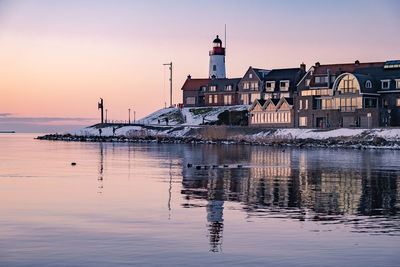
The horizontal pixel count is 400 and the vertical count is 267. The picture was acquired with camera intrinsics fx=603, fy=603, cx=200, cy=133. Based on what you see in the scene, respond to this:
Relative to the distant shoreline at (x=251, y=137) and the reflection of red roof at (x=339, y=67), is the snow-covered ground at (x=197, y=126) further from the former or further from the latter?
the reflection of red roof at (x=339, y=67)

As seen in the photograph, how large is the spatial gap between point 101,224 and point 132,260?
559cm

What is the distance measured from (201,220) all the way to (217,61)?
124996 millimetres

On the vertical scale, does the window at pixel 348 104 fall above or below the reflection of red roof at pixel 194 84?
below

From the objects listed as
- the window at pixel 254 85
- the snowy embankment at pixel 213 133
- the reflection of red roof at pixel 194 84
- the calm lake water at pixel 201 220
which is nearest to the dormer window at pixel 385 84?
the snowy embankment at pixel 213 133

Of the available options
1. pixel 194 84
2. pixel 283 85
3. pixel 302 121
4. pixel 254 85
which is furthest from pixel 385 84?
pixel 194 84

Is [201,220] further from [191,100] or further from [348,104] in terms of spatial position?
[191,100]

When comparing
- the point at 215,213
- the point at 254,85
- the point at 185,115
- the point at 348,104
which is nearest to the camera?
the point at 215,213

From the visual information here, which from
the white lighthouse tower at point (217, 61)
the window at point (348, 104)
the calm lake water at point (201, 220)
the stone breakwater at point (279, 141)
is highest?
the white lighthouse tower at point (217, 61)

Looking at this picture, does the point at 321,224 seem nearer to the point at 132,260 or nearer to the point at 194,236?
the point at 194,236

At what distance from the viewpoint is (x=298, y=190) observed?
31.0 meters

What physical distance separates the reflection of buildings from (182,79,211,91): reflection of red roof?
9697cm

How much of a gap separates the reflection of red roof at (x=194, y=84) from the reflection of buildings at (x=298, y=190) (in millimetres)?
96967

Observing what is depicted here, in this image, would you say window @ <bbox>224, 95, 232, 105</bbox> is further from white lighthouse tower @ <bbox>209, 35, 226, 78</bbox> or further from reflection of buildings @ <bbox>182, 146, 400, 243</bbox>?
reflection of buildings @ <bbox>182, 146, 400, 243</bbox>

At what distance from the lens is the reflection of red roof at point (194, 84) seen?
5608 inches
